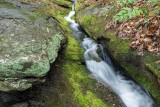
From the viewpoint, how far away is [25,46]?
695 centimetres

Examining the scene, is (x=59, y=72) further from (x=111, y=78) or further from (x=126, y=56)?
(x=126, y=56)

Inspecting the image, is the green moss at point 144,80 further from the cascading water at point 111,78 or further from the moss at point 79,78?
the moss at point 79,78

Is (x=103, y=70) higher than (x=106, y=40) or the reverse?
the reverse

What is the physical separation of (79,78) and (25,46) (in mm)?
1797

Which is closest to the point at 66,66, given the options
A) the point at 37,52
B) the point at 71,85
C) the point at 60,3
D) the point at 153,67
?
the point at 71,85

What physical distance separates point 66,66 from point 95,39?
190 centimetres

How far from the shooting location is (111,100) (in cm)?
715

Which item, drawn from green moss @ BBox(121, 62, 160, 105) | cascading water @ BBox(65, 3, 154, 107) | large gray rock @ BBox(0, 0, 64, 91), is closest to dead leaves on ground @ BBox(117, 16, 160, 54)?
green moss @ BBox(121, 62, 160, 105)

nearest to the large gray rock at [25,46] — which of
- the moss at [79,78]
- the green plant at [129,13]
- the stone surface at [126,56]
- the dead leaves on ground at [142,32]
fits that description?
the moss at [79,78]

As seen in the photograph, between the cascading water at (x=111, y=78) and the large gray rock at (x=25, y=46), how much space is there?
1159 mm

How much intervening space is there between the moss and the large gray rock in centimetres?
63

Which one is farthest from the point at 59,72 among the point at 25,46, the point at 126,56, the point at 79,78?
the point at 126,56

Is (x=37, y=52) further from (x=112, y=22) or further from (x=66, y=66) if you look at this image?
(x=112, y=22)

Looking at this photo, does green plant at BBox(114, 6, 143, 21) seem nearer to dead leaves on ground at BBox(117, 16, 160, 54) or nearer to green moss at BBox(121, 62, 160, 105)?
dead leaves on ground at BBox(117, 16, 160, 54)
